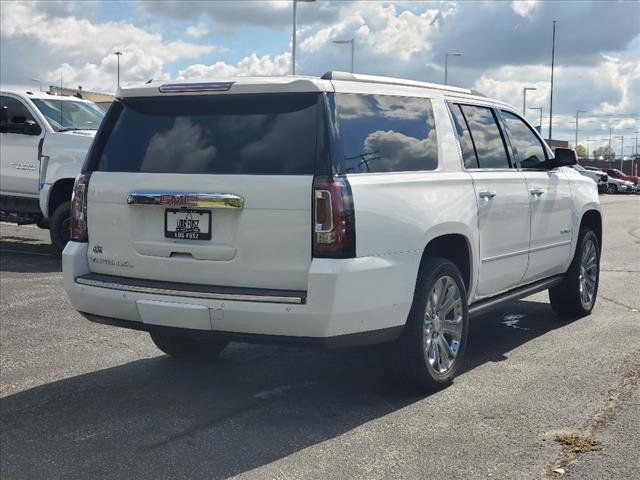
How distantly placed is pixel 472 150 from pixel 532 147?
1276 mm

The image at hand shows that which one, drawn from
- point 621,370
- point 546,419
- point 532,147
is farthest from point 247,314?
point 532,147

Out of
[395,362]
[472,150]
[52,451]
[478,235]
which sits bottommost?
[52,451]

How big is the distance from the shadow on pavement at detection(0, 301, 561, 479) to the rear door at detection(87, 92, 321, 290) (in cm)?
83

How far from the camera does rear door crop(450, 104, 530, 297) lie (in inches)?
222

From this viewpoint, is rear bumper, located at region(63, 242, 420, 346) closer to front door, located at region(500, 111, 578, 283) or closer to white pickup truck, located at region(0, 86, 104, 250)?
front door, located at region(500, 111, 578, 283)

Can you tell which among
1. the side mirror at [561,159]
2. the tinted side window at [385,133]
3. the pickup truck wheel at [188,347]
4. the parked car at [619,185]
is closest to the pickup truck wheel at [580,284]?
the side mirror at [561,159]

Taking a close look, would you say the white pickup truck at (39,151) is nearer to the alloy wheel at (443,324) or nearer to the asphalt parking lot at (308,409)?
the asphalt parking lot at (308,409)

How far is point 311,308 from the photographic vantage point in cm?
425

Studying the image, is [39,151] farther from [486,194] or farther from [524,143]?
[486,194]

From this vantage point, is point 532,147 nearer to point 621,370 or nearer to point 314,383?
point 621,370

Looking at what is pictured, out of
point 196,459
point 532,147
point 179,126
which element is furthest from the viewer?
point 532,147

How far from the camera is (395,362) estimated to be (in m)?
4.91

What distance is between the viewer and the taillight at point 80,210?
505 cm

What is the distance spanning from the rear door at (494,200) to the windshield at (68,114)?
24.1ft
